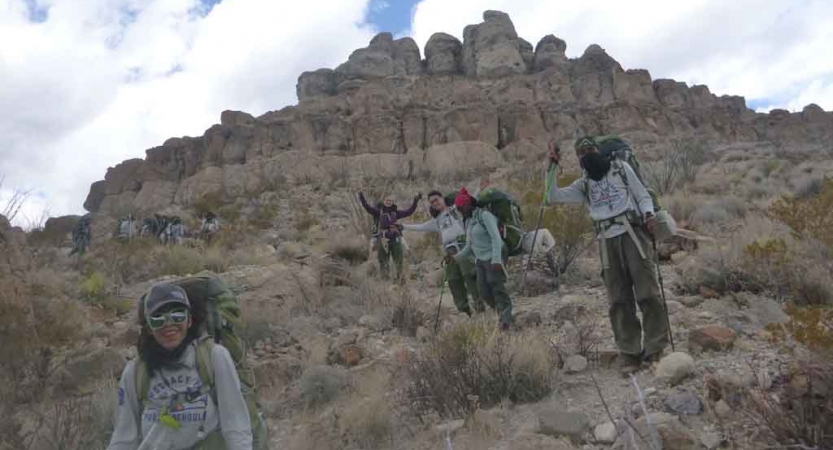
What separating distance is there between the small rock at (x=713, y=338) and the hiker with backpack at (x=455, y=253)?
9.09 ft

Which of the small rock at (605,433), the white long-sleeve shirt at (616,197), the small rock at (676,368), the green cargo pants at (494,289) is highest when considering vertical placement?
the white long-sleeve shirt at (616,197)

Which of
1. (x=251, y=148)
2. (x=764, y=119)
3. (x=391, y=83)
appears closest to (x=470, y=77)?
(x=391, y=83)

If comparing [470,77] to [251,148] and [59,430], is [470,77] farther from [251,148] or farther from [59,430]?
[59,430]

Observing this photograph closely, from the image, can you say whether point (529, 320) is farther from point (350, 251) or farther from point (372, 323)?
point (350, 251)

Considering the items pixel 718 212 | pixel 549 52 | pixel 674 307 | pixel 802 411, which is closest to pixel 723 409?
pixel 802 411

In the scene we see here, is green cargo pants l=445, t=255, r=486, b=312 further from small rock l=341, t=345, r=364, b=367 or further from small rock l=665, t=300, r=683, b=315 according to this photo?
small rock l=665, t=300, r=683, b=315

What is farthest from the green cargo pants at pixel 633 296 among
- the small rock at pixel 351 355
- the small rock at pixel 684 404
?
the small rock at pixel 351 355

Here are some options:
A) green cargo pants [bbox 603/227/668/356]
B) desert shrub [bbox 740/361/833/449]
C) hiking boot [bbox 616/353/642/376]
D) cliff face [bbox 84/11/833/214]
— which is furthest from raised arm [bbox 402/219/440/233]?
cliff face [bbox 84/11/833/214]

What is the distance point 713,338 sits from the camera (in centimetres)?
428

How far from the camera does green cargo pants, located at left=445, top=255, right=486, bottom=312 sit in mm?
7012

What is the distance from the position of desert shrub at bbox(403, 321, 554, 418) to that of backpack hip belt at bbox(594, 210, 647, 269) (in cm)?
79

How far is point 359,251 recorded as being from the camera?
11.7 metres

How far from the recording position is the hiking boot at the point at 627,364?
427cm

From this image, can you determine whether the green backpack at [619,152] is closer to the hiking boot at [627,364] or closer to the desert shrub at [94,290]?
the hiking boot at [627,364]
